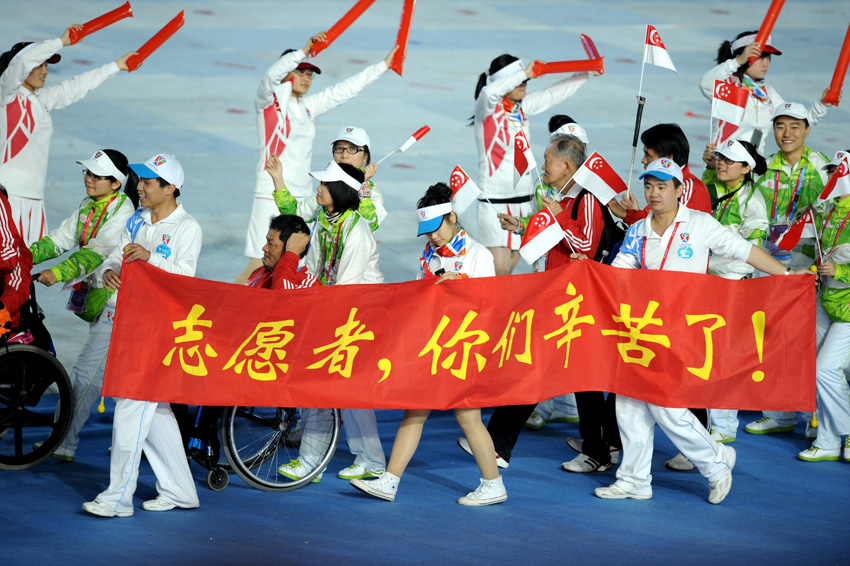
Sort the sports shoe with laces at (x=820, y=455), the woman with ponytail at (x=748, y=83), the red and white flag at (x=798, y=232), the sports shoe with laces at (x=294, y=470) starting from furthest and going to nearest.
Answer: the woman with ponytail at (x=748, y=83) < the red and white flag at (x=798, y=232) < the sports shoe with laces at (x=820, y=455) < the sports shoe with laces at (x=294, y=470)

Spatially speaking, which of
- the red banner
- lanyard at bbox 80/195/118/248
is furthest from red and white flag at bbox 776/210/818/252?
lanyard at bbox 80/195/118/248

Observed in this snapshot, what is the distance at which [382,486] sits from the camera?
5348 mm

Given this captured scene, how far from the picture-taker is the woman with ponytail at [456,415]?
5.33m

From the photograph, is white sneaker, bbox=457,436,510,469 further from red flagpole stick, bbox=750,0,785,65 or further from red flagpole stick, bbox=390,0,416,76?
red flagpole stick, bbox=750,0,785,65

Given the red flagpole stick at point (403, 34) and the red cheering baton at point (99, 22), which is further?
the red flagpole stick at point (403, 34)

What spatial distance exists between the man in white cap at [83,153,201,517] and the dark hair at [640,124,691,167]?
267 centimetres


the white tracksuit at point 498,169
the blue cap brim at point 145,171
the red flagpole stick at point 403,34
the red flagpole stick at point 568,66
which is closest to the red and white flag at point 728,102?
the red flagpole stick at point 568,66

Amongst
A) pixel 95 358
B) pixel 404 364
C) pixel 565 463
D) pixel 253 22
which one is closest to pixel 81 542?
pixel 95 358

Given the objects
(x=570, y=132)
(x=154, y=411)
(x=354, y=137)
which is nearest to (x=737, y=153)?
(x=570, y=132)

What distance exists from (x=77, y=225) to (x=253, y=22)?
10861 millimetres

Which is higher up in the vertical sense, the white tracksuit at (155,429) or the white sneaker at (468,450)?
the white tracksuit at (155,429)

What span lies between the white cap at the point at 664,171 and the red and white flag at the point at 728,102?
1777 millimetres

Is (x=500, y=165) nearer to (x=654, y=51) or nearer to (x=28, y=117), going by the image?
(x=654, y=51)

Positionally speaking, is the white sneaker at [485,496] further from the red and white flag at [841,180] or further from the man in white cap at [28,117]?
the man in white cap at [28,117]
